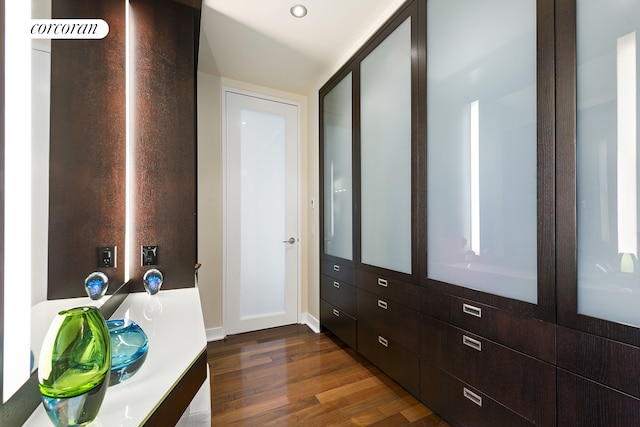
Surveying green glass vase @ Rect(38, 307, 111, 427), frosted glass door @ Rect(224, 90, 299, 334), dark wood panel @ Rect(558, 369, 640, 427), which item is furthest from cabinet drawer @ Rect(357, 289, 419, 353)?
green glass vase @ Rect(38, 307, 111, 427)

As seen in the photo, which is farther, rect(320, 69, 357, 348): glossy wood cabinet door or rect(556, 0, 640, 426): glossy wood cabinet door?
rect(320, 69, 357, 348): glossy wood cabinet door

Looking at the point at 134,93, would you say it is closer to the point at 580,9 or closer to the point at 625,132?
the point at 580,9

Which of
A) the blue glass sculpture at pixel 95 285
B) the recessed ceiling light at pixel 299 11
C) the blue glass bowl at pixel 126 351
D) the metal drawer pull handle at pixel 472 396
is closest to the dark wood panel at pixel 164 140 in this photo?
the blue glass sculpture at pixel 95 285

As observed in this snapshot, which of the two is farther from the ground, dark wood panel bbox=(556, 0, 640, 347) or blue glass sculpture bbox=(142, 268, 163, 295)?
dark wood panel bbox=(556, 0, 640, 347)

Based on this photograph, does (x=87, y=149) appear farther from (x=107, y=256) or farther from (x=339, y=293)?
(x=339, y=293)

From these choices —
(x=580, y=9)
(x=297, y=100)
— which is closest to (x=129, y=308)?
(x=580, y=9)

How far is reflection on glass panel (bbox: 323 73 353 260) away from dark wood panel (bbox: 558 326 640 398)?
1592mm

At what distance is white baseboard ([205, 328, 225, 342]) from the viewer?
9.32 ft

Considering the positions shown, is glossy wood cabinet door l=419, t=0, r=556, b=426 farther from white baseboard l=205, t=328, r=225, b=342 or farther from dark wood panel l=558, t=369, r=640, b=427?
white baseboard l=205, t=328, r=225, b=342

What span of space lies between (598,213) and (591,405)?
69 cm

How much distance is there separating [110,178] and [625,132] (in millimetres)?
2242

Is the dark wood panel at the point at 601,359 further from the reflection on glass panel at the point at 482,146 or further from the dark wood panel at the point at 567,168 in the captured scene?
the reflection on glass panel at the point at 482,146

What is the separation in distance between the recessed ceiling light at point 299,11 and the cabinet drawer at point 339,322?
8.11 ft

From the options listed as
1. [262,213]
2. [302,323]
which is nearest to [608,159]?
[262,213]
